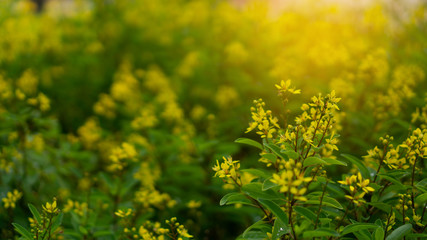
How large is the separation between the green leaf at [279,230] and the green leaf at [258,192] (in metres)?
0.10

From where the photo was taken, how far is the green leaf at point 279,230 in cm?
156

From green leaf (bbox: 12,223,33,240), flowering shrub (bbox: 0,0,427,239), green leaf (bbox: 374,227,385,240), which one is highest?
flowering shrub (bbox: 0,0,427,239)

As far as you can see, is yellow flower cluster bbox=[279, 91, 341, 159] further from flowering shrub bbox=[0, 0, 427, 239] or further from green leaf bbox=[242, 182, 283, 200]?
green leaf bbox=[242, 182, 283, 200]

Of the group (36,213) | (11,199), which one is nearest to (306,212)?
(36,213)

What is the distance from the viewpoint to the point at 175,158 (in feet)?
10.6

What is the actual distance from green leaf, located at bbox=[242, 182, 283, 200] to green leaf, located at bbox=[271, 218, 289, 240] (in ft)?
0.32

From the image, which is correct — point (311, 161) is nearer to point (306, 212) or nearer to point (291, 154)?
point (291, 154)

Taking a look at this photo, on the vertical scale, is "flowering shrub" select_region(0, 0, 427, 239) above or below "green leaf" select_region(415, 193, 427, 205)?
above

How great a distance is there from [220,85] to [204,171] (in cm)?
182

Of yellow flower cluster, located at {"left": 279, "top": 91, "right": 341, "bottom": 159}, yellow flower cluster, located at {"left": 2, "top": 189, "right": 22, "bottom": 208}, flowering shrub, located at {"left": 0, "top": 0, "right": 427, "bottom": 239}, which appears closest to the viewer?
yellow flower cluster, located at {"left": 279, "top": 91, "right": 341, "bottom": 159}

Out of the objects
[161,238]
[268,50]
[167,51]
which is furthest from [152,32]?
[161,238]

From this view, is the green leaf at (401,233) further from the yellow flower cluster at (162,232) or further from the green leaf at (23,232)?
the green leaf at (23,232)

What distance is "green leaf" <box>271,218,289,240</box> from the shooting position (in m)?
1.56

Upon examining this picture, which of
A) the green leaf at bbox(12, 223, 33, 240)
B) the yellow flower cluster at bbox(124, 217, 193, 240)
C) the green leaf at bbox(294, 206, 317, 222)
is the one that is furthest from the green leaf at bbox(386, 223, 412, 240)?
the green leaf at bbox(12, 223, 33, 240)
